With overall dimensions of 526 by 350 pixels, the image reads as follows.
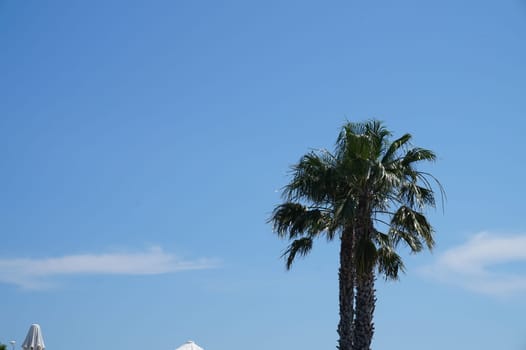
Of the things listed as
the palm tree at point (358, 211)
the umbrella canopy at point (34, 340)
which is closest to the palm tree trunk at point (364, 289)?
the palm tree at point (358, 211)

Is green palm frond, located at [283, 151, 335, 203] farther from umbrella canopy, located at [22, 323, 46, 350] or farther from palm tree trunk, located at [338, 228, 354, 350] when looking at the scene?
umbrella canopy, located at [22, 323, 46, 350]

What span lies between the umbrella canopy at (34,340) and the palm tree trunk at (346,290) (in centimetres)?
1275

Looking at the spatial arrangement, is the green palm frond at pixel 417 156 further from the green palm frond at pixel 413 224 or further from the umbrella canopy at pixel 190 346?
the umbrella canopy at pixel 190 346

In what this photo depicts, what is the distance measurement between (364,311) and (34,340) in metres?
13.5

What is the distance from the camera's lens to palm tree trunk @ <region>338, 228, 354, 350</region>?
63.3 feet

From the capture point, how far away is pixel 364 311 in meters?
19.2

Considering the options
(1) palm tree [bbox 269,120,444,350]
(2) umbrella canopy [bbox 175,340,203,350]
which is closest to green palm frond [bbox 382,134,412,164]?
(1) palm tree [bbox 269,120,444,350]

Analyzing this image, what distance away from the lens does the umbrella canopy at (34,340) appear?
27672 mm

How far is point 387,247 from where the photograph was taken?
20.3m

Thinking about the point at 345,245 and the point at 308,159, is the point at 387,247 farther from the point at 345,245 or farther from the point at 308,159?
the point at 308,159

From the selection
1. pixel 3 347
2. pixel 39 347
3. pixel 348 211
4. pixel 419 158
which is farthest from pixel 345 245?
pixel 3 347

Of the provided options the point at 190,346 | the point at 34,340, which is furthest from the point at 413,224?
the point at 34,340

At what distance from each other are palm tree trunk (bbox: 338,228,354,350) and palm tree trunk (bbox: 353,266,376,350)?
0.18 m

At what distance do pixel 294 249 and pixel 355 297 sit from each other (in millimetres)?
2020
